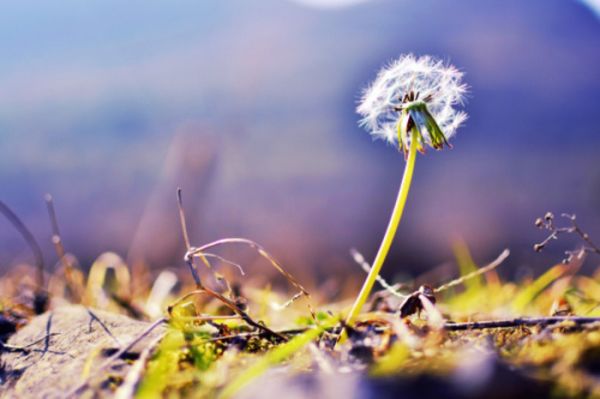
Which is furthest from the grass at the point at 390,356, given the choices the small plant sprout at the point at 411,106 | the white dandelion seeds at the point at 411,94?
the white dandelion seeds at the point at 411,94

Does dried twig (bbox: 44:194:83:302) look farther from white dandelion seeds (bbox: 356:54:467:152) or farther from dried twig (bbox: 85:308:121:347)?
white dandelion seeds (bbox: 356:54:467:152)

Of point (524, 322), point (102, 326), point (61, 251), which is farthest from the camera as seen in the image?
point (61, 251)

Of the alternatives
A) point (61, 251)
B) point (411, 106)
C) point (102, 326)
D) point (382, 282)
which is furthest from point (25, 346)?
point (411, 106)

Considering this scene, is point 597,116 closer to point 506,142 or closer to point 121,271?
point 506,142

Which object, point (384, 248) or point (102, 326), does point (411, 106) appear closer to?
point (384, 248)

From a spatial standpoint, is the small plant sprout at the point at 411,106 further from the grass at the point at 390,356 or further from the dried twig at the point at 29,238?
the dried twig at the point at 29,238

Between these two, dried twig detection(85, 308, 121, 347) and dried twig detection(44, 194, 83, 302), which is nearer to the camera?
dried twig detection(85, 308, 121, 347)

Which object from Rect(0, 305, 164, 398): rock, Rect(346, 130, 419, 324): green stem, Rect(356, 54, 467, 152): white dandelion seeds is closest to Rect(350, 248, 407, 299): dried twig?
Rect(346, 130, 419, 324): green stem
